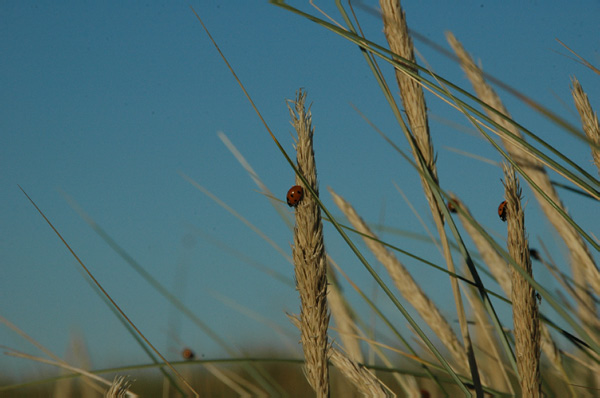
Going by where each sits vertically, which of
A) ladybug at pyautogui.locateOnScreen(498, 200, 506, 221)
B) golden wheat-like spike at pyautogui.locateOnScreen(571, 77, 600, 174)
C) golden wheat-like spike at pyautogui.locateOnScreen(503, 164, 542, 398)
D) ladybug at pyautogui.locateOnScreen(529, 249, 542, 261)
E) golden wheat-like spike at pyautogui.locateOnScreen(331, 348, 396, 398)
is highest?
ladybug at pyautogui.locateOnScreen(529, 249, 542, 261)

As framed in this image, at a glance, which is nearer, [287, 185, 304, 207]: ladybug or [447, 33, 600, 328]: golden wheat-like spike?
[287, 185, 304, 207]: ladybug

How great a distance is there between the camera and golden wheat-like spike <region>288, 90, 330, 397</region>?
1.14m

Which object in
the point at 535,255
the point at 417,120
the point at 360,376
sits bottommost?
the point at 360,376

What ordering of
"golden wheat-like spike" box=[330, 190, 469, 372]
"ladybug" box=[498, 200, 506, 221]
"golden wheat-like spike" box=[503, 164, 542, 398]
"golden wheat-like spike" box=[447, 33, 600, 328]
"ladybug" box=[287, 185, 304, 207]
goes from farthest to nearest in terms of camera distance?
"golden wheat-like spike" box=[447, 33, 600, 328] → "golden wheat-like spike" box=[330, 190, 469, 372] → "ladybug" box=[498, 200, 506, 221] → "golden wheat-like spike" box=[503, 164, 542, 398] → "ladybug" box=[287, 185, 304, 207]

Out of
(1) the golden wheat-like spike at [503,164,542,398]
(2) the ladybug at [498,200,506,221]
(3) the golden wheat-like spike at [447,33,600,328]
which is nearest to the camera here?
(1) the golden wheat-like spike at [503,164,542,398]

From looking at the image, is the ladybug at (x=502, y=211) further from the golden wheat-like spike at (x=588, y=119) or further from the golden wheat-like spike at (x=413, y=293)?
the golden wheat-like spike at (x=413, y=293)

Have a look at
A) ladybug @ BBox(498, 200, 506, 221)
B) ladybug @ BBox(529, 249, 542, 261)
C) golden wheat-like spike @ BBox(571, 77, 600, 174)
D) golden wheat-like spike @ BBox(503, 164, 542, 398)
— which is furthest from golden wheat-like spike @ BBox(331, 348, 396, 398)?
ladybug @ BBox(529, 249, 542, 261)

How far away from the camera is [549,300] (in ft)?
3.85

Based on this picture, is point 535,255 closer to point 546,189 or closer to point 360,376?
point 546,189

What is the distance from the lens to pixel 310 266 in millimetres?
1135

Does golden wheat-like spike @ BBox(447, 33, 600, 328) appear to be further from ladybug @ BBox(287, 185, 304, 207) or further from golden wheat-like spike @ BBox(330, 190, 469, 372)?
ladybug @ BBox(287, 185, 304, 207)

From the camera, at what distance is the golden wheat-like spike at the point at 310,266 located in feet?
3.74

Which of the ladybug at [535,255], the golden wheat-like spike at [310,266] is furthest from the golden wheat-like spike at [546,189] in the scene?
the golden wheat-like spike at [310,266]

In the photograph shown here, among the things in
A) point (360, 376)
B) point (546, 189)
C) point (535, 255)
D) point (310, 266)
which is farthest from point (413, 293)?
point (310, 266)
